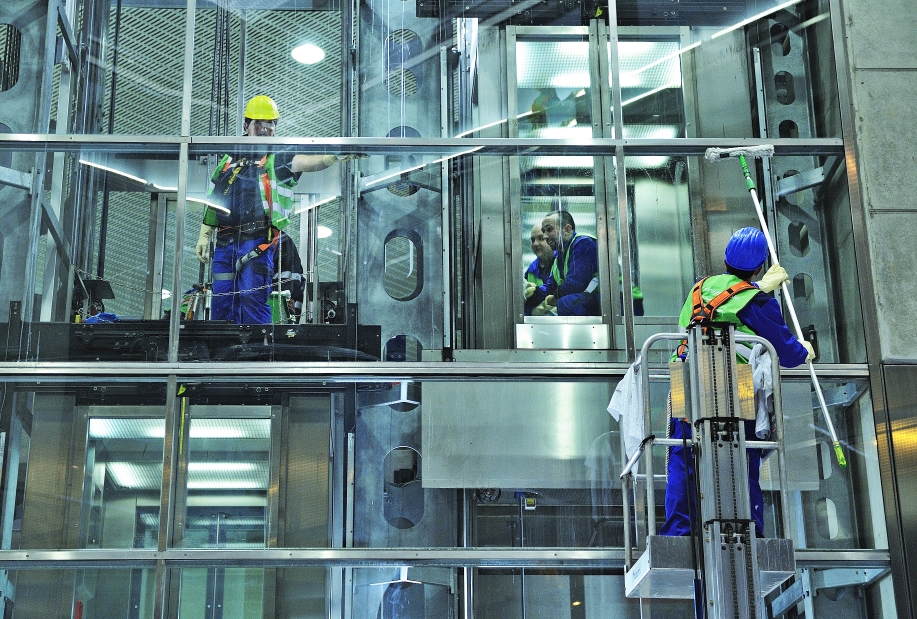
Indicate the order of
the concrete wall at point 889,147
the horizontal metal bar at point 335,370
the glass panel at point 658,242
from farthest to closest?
the glass panel at point 658,242 < the concrete wall at point 889,147 < the horizontal metal bar at point 335,370

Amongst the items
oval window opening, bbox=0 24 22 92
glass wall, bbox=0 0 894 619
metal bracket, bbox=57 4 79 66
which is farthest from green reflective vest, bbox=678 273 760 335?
oval window opening, bbox=0 24 22 92

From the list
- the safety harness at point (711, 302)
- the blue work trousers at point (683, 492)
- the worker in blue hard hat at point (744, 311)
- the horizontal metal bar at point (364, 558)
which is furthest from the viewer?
the horizontal metal bar at point (364, 558)

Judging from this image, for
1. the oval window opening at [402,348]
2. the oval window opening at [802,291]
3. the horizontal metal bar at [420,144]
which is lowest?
the oval window opening at [402,348]

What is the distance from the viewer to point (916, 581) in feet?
27.5

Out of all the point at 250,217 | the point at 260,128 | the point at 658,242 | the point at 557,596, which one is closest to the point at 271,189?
the point at 250,217

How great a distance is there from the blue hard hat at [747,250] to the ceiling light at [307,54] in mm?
3694

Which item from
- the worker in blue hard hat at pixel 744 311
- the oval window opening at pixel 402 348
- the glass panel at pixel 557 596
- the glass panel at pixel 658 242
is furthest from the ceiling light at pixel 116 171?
the worker in blue hard hat at pixel 744 311

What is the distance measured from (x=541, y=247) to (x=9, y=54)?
4153 mm

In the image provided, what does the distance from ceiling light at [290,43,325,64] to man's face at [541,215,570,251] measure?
211cm

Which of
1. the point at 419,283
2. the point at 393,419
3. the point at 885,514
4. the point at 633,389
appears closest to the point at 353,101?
the point at 419,283

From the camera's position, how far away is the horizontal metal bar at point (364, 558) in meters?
8.38

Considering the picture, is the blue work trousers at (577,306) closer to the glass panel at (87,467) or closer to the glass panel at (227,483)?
the glass panel at (227,483)

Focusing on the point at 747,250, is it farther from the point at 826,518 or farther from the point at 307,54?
the point at 307,54

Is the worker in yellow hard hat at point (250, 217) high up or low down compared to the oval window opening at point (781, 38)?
down
